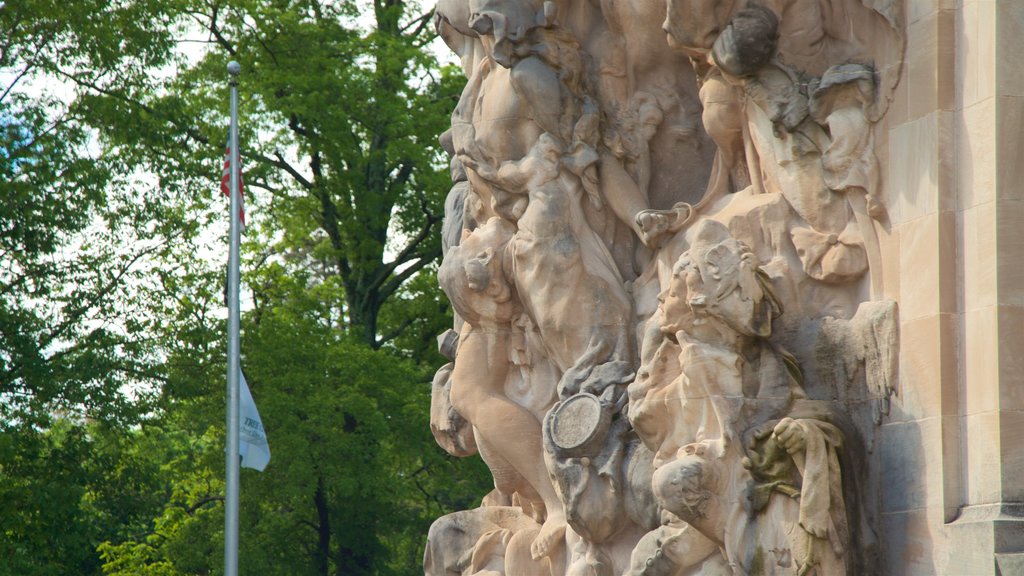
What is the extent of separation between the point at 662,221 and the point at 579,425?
1.40 meters

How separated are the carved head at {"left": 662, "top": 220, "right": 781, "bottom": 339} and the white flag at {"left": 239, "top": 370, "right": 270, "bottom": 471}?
1060cm

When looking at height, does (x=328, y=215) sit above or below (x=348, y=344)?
above

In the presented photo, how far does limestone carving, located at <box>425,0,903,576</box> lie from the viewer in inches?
446

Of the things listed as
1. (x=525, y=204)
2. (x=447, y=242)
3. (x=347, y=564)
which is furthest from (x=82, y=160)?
(x=525, y=204)

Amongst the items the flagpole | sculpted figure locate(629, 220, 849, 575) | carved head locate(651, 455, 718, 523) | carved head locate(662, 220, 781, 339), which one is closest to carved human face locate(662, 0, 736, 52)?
sculpted figure locate(629, 220, 849, 575)

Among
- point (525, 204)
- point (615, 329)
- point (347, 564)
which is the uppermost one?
point (525, 204)

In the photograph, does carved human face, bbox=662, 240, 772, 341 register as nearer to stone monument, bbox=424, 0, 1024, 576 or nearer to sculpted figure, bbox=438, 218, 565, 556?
stone monument, bbox=424, 0, 1024, 576

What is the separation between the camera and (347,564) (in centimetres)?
2611

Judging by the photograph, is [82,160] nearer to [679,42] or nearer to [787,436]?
[679,42]

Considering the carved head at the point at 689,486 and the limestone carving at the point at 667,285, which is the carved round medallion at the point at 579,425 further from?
the carved head at the point at 689,486

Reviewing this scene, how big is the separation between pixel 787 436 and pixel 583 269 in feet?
8.73

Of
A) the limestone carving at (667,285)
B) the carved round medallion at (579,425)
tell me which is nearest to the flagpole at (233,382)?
the limestone carving at (667,285)

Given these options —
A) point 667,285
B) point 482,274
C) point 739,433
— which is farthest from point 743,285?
point 482,274

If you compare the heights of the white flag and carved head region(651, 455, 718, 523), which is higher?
the white flag
